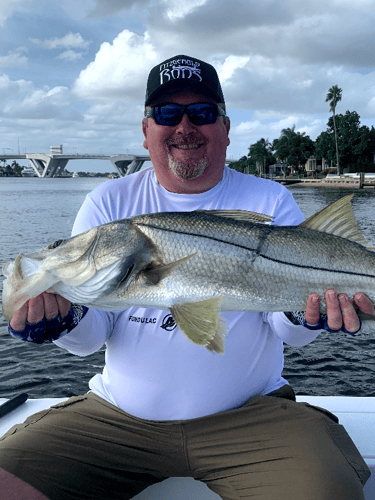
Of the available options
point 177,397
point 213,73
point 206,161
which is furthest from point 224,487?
point 213,73

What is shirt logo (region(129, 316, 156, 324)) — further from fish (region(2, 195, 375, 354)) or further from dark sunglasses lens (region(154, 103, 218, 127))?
dark sunglasses lens (region(154, 103, 218, 127))

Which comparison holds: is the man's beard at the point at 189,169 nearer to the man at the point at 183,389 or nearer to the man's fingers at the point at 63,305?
the man at the point at 183,389

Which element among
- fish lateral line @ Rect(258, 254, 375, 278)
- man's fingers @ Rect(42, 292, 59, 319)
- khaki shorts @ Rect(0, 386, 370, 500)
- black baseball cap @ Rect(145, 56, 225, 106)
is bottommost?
khaki shorts @ Rect(0, 386, 370, 500)

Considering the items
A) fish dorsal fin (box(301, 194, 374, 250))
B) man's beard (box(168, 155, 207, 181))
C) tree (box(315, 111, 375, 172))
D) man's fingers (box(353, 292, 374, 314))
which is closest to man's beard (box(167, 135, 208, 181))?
man's beard (box(168, 155, 207, 181))

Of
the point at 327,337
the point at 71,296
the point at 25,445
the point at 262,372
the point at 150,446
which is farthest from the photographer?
the point at 327,337

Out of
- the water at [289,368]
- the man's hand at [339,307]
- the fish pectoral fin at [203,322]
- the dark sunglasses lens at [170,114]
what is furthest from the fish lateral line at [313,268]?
the water at [289,368]

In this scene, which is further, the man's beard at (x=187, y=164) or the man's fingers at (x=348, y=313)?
the man's beard at (x=187, y=164)

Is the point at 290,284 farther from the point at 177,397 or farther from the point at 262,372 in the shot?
the point at 177,397
